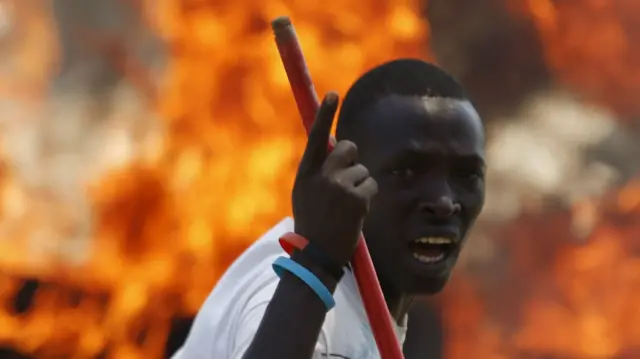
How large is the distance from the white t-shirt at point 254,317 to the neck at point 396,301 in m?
0.02

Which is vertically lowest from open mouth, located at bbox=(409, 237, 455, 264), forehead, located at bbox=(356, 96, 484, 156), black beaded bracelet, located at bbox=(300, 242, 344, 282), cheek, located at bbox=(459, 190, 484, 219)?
black beaded bracelet, located at bbox=(300, 242, 344, 282)

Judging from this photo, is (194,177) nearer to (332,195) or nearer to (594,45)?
(594,45)

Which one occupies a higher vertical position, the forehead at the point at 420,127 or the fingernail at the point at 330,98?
the forehead at the point at 420,127

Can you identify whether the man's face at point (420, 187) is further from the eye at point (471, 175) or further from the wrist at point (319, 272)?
the wrist at point (319, 272)

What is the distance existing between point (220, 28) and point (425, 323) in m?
0.97

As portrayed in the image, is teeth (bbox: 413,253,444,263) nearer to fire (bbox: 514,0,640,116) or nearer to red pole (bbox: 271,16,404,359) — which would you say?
red pole (bbox: 271,16,404,359)

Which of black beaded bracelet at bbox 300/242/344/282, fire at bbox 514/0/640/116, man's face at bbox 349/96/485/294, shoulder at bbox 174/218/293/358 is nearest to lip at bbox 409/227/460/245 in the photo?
man's face at bbox 349/96/485/294

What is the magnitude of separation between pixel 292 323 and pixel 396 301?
1.03 ft

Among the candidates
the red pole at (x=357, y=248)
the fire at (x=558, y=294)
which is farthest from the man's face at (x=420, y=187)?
the fire at (x=558, y=294)

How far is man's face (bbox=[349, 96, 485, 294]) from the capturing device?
809mm

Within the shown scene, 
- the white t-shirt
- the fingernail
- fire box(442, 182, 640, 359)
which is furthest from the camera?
fire box(442, 182, 640, 359)

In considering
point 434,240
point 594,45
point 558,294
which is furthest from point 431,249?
point 594,45

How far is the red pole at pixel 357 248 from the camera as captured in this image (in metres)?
0.57

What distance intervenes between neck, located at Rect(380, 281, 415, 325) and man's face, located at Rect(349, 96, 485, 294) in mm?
13
